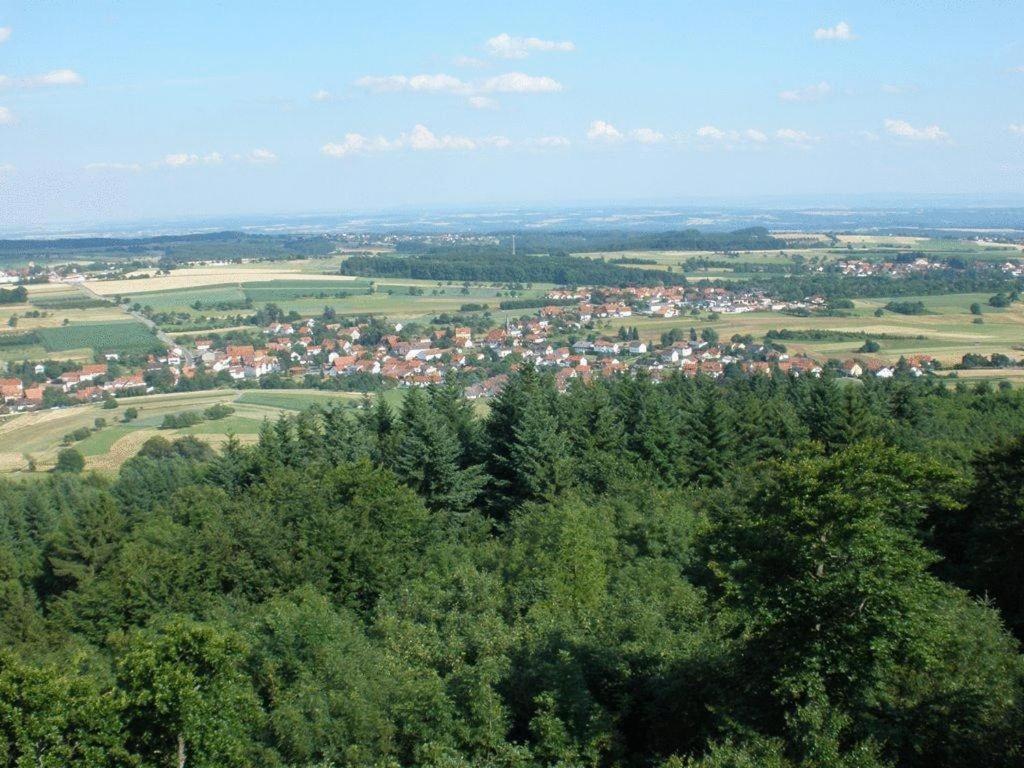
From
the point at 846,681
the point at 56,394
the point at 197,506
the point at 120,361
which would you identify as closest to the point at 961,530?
the point at 846,681

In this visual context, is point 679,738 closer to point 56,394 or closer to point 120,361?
point 56,394

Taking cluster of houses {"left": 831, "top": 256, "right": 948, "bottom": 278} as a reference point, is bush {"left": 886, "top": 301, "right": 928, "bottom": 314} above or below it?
below

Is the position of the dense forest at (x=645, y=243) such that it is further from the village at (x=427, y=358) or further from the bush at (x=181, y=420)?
the bush at (x=181, y=420)

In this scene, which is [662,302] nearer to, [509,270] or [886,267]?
[509,270]

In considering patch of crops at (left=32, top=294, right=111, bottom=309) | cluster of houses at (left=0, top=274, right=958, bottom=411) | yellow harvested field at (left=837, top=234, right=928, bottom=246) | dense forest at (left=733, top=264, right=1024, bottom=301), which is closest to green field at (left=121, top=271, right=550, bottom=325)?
patch of crops at (left=32, top=294, right=111, bottom=309)

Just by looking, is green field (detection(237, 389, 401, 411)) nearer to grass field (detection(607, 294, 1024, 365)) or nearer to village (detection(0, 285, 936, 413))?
village (detection(0, 285, 936, 413))

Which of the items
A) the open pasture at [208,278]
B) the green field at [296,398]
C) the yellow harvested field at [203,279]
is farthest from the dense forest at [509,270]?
the green field at [296,398]
